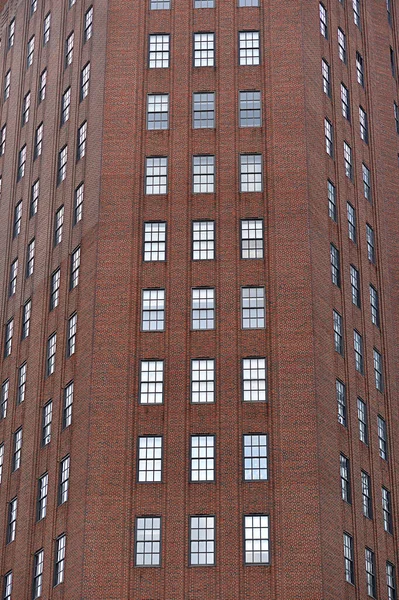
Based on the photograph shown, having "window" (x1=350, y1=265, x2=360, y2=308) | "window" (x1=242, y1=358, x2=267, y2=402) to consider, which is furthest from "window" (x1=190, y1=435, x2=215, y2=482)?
"window" (x1=350, y1=265, x2=360, y2=308)

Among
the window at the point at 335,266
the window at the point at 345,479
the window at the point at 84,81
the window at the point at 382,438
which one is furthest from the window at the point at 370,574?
the window at the point at 84,81

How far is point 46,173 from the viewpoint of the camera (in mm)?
98938

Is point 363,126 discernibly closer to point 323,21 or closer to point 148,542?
point 323,21

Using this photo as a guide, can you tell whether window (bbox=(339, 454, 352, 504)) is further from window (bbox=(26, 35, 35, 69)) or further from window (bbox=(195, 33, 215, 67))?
window (bbox=(26, 35, 35, 69))

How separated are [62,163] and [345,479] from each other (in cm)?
2890

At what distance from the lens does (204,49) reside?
93000mm

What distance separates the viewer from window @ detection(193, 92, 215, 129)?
90.8 meters

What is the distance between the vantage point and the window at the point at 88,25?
318 feet

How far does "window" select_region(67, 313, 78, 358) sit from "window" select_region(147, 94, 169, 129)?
12736mm

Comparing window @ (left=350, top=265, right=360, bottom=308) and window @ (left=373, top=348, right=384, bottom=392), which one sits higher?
window @ (left=350, top=265, right=360, bottom=308)

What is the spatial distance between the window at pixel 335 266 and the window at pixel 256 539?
54.5 ft

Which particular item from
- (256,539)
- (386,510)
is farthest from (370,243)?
(256,539)

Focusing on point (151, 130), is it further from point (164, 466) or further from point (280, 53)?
point (164, 466)

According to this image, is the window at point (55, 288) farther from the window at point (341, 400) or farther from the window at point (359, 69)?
the window at point (359, 69)
